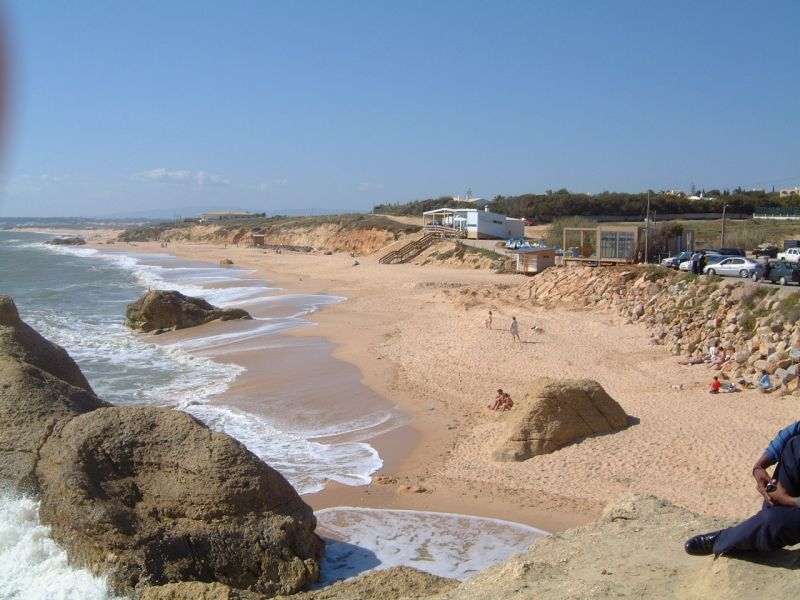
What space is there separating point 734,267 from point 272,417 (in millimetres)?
19184

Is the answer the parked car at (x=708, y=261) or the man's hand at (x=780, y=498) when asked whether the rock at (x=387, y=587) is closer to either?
the man's hand at (x=780, y=498)

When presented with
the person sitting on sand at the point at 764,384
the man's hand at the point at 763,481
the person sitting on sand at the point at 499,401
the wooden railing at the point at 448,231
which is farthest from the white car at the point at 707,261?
the wooden railing at the point at 448,231

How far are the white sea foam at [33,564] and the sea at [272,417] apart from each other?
12mm

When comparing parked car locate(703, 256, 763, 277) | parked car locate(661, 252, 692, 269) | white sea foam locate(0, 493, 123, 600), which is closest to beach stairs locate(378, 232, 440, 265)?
parked car locate(661, 252, 692, 269)

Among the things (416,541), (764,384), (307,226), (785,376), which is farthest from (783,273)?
(307,226)

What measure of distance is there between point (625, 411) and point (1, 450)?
11.4m

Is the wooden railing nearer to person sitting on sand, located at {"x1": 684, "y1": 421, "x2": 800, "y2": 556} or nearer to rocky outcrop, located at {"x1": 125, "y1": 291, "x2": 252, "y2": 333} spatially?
rocky outcrop, located at {"x1": 125, "y1": 291, "x2": 252, "y2": 333}

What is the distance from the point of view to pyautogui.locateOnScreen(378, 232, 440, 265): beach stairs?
2195 inches

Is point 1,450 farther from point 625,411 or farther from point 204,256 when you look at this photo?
point 204,256

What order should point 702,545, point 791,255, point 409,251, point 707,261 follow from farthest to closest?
point 409,251 < point 791,255 < point 707,261 < point 702,545

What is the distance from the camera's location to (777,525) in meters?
4.57

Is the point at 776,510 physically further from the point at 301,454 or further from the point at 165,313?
the point at 165,313

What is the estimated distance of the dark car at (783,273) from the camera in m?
23.2

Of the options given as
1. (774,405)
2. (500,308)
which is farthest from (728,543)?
(500,308)
